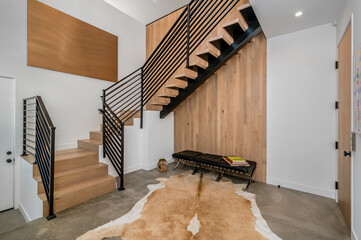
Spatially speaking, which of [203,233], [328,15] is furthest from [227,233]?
[328,15]

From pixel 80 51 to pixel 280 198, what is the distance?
15.9 feet

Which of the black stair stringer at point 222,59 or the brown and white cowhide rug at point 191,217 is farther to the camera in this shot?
the black stair stringer at point 222,59

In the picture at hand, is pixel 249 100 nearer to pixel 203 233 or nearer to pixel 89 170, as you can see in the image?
pixel 203 233

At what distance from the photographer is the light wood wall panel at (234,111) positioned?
11.1ft

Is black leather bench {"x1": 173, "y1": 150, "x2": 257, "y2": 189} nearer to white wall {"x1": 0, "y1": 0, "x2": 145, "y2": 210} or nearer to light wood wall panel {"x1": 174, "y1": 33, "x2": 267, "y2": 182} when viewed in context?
light wood wall panel {"x1": 174, "y1": 33, "x2": 267, "y2": 182}

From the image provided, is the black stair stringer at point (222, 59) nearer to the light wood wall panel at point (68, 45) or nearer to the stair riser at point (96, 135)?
the stair riser at point (96, 135)

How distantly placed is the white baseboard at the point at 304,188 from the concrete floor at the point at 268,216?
0.11 metres

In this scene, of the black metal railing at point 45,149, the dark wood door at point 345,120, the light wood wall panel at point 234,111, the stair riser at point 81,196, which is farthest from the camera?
the light wood wall panel at point 234,111

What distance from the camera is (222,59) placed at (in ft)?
10.9

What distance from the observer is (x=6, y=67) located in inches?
112

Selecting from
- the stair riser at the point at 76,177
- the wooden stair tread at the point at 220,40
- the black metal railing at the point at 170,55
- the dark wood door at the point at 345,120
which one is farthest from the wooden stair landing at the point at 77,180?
the dark wood door at the point at 345,120

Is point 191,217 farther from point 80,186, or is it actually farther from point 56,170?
point 56,170

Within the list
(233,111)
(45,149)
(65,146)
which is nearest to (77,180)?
(45,149)

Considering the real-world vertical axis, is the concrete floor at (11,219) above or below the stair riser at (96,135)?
below
